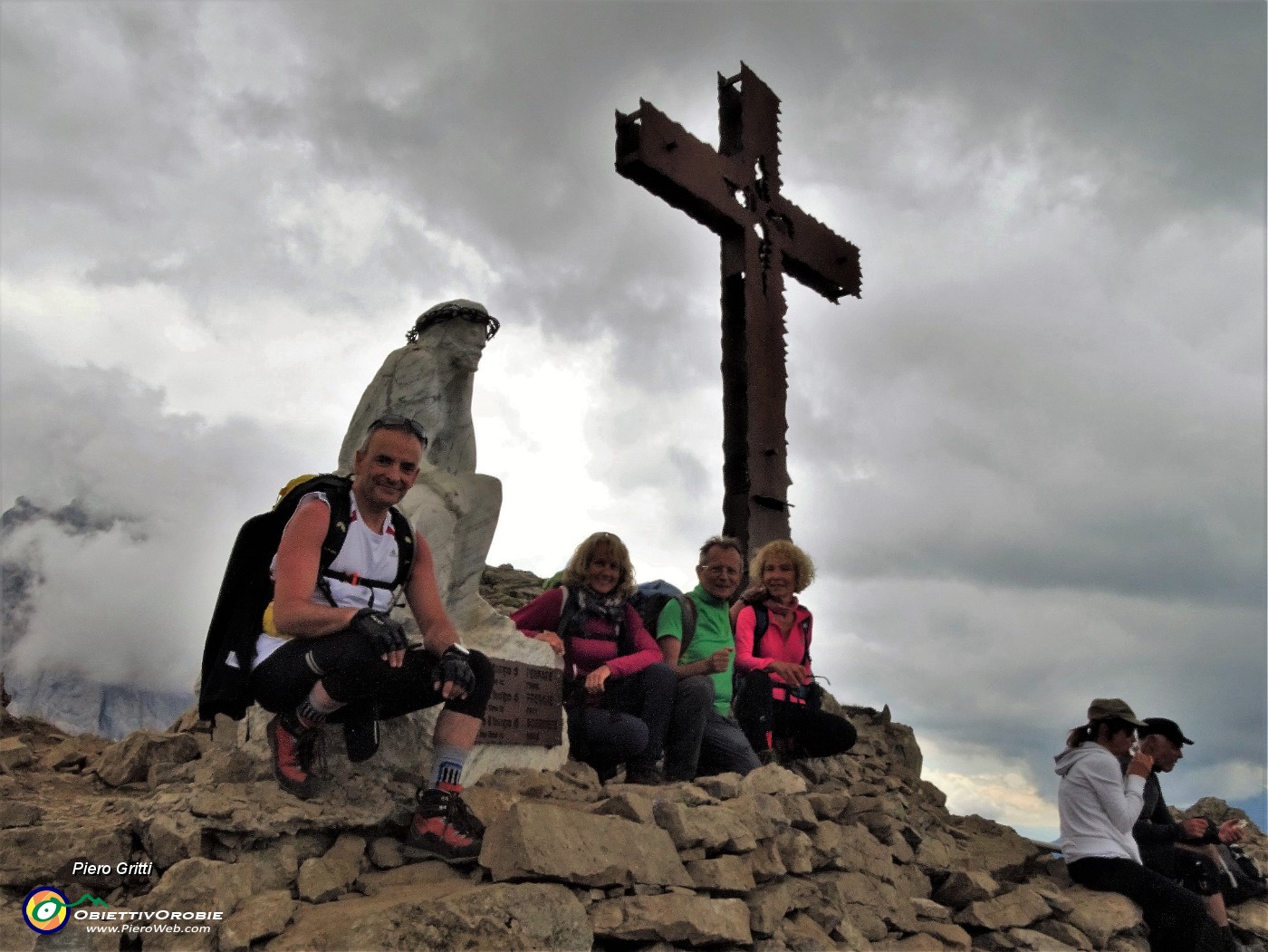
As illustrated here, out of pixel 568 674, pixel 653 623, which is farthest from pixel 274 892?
pixel 653 623

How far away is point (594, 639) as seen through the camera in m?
5.41

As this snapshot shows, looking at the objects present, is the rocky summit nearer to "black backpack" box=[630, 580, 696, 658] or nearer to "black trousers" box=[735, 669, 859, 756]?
"black trousers" box=[735, 669, 859, 756]

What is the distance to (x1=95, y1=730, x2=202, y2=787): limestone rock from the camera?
5.19 metres

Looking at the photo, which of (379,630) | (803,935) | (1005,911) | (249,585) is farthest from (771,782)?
(249,585)

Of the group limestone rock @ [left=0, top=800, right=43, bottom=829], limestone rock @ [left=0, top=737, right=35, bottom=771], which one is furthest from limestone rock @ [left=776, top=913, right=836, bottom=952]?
limestone rock @ [left=0, top=737, right=35, bottom=771]

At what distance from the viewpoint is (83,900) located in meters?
3.76

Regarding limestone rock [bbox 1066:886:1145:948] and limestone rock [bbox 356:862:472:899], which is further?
limestone rock [bbox 1066:886:1145:948]

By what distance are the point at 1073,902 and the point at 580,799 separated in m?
2.95

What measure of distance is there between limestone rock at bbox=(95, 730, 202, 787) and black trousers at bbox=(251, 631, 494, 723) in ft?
5.72

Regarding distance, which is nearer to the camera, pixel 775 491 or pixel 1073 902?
pixel 1073 902

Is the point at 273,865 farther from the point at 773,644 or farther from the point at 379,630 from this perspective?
the point at 773,644

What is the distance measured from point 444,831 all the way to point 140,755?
225cm

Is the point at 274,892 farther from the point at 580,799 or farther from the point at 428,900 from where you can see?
the point at 580,799

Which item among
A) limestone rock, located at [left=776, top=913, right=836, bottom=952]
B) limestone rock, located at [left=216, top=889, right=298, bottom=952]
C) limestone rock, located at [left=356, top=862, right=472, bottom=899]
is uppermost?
limestone rock, located at [left=356, top=862, right=472, bottom=899]
